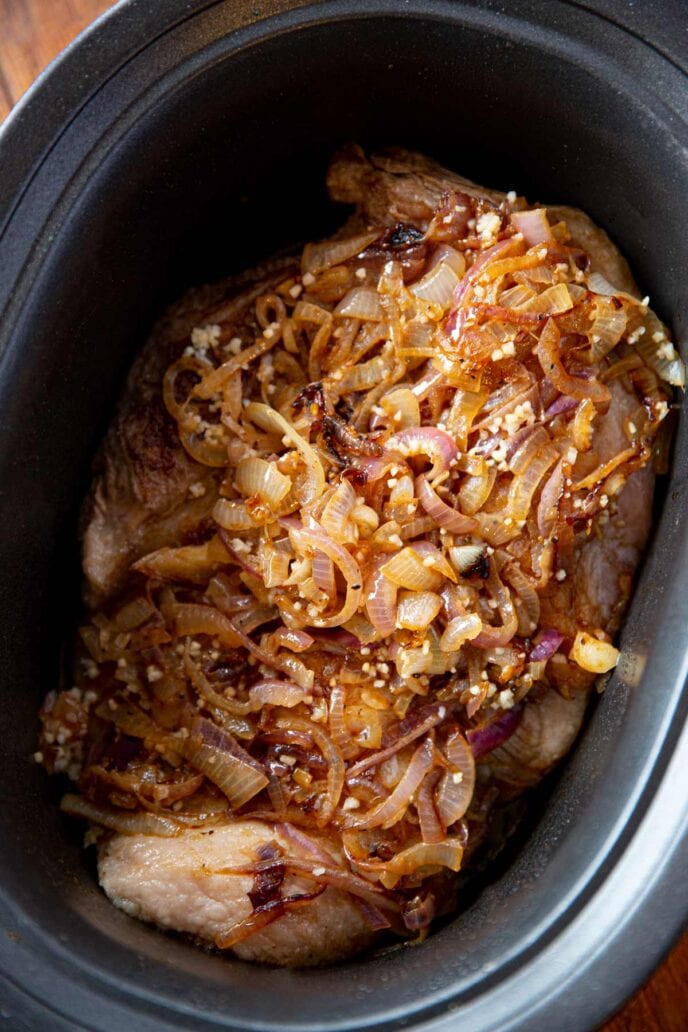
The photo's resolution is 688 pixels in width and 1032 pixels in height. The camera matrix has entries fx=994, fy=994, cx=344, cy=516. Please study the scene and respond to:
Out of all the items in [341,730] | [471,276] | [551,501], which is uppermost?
[471,276]

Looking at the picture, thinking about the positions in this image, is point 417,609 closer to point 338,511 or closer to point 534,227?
point 338,511

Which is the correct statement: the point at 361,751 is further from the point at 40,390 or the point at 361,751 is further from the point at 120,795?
the point at 40,390

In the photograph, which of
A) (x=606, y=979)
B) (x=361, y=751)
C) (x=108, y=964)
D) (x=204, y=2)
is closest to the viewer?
(x=606, y=979)

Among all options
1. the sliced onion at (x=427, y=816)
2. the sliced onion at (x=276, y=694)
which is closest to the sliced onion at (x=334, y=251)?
the sliced onion at (x=276, y=694)

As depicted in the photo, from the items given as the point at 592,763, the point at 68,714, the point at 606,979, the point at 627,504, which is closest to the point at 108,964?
the point at 68,714

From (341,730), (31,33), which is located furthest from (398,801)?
(31,33)

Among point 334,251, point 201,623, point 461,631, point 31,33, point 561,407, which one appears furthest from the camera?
point 31,33

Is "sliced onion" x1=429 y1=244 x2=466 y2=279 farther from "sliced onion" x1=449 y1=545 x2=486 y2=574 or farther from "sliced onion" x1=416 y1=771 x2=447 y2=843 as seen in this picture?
"sliced onion" x1=416 y1=771 x2=447 y2=843

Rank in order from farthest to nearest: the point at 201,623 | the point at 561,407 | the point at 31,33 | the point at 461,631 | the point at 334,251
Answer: the point at 31,33 → the point at 334,251 → the point at 201,623 → the point at 561,407 → the point at 461,631
